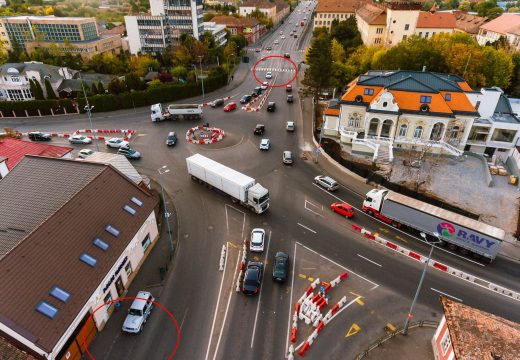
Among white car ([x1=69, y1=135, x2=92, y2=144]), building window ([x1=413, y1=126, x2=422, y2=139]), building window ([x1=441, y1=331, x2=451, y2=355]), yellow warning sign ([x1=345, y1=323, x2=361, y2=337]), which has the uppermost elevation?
building window ([x1=413, y1=126, x2=422, y2=139])

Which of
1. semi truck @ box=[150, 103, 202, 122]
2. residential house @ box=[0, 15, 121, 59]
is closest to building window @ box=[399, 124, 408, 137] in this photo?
semi truck @ box=[150, 103, 202, 122]

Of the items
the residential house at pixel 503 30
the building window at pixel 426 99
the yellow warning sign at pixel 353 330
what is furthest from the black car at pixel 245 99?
the residential house at pixel 503 30

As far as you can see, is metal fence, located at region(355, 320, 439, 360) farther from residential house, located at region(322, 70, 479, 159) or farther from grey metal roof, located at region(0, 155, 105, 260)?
residential house, located at region(322, 70, 479, 159)

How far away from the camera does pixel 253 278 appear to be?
33125 mm

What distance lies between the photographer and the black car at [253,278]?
32438mm

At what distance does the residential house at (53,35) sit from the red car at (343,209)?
106m

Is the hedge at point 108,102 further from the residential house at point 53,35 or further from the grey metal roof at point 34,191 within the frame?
the grey metal roof at point 34,191

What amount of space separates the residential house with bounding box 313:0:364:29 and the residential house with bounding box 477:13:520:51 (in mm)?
54381

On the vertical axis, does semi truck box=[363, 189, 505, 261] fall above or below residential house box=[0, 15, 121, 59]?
below

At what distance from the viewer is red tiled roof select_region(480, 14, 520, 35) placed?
119 m

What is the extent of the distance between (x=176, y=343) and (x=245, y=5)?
194 metres

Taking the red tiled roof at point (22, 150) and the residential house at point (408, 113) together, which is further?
the residential house at point (408, 113)

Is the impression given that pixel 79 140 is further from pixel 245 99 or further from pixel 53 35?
pixel 53 35

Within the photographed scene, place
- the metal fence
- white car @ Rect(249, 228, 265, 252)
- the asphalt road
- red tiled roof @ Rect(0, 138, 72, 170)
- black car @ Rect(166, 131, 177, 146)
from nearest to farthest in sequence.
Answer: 1. the metal fence
2. the asphalt road
3. white car @ Rect(249, 228, 265, 252)
4. red tiled roof @ Rect(0, 138, 72, 170)
5. black car @ Rect(166, 131, 177, 146)
